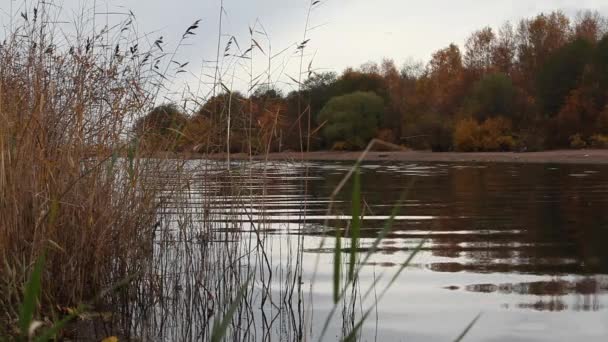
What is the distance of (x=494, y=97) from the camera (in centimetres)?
5259

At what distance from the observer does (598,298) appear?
18.7ft

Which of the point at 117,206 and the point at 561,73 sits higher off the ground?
the point at 561,73

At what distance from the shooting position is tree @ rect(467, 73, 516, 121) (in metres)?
52.1

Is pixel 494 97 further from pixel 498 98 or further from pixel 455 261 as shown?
pixel 455 261

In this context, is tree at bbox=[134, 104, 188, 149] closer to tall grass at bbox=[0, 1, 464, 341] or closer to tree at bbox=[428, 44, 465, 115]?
tall grass at bbox=[0, 1, 464, 341]

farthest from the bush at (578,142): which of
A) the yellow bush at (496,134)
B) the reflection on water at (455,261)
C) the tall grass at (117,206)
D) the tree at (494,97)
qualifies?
the tall grass at (117,206)

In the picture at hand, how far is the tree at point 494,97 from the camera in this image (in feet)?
171

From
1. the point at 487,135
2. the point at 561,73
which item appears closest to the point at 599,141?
the point at 561,73

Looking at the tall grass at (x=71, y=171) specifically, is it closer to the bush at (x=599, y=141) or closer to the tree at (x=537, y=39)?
the bush at (x=599, y=141)

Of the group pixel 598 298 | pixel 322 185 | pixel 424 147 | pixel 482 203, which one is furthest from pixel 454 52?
pixel 598 298

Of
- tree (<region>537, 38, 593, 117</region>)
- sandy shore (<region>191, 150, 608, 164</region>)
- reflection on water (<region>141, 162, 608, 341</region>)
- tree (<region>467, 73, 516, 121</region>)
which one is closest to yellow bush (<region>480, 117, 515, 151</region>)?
tree (<region>467, 73, 516, 121</region>)

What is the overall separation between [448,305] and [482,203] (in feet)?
29.1

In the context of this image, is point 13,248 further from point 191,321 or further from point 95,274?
point 191,321

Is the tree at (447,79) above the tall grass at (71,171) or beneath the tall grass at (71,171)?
above
